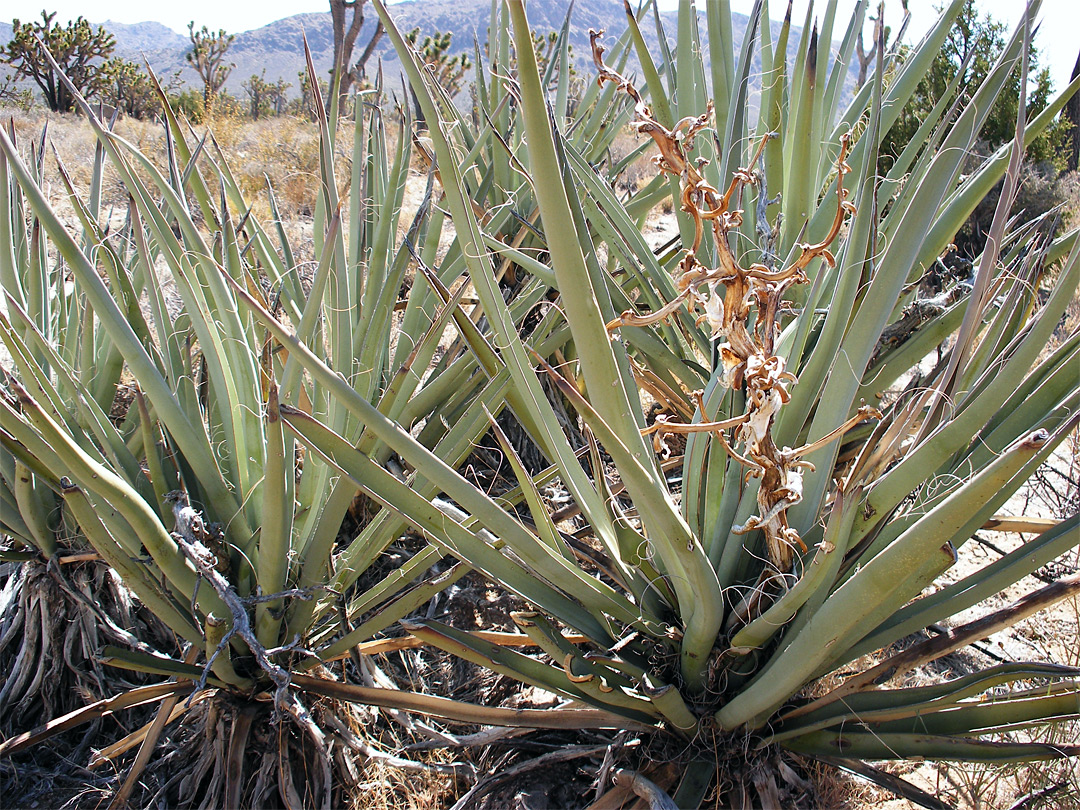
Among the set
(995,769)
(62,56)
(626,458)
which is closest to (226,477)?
(626,458)

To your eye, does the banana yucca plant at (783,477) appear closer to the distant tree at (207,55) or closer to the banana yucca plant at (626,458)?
the banana yucca plant at (626,458)

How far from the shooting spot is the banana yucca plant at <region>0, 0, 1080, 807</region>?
88 cm

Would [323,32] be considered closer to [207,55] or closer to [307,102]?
[207,55]

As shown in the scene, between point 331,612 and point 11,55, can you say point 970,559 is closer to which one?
point 331,612

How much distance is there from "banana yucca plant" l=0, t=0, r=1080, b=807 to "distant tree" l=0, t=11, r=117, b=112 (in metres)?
15.5

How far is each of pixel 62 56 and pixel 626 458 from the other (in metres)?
19.3

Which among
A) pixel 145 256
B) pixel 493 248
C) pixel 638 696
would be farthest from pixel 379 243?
pixel 638 696

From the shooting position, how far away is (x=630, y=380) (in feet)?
4.09

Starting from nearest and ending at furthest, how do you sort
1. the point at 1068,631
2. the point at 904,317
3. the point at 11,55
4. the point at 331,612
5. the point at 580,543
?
the point at 331,612 < the point at 580,543 < the point at 904,317 < the point at 1068,631 < the point at 11,55

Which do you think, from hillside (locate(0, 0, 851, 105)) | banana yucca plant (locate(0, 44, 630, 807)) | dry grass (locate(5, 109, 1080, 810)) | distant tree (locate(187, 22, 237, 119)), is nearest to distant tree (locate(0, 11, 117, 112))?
distant tree (locate(187, 22, 237, 119))

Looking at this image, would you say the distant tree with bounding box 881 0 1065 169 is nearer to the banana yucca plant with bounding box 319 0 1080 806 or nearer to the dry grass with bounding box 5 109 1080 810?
the dry grass with bounding box 5 109 1080 810

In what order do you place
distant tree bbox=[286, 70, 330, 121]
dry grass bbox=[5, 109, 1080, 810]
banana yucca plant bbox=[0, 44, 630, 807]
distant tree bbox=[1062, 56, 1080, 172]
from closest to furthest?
banana yucca plant bbox=[0, 44, 630, 807], dry grass bbox=[5, 109, 1080, 810], distant tree bbox=[1062, 56, 1080, 172], distant tree bbox=[286, 70, 330, 121]

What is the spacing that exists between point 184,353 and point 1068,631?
2475mm

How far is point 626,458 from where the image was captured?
0.78 metres
